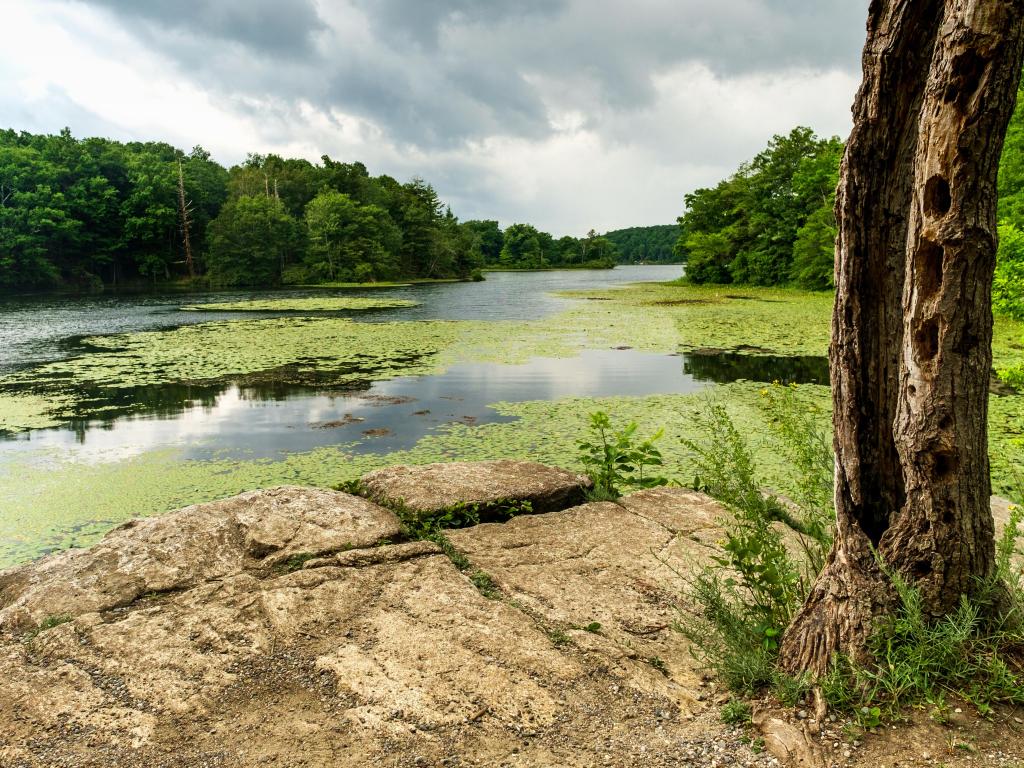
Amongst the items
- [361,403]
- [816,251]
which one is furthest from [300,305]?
[816,251]

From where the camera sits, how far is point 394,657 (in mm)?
2215

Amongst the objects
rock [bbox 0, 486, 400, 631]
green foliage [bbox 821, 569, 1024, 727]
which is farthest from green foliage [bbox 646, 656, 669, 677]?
rock [bbox 0, 486, 400, 631]

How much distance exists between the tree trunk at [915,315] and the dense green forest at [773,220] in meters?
22.2

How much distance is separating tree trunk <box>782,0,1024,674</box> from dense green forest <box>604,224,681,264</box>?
5654 inches

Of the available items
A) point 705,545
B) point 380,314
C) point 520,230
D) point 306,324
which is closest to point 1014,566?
point 705,545

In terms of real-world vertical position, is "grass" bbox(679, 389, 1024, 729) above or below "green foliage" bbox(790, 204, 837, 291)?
below

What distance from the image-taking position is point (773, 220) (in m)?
35.4

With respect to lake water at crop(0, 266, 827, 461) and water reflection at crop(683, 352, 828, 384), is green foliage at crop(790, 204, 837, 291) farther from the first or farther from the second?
lake water at crop(0, 266, 827, 461)

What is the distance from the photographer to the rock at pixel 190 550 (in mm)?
2637

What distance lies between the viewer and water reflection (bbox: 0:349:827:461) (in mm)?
7105

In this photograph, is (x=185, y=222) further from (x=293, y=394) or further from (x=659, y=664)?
(x=659, y=664)

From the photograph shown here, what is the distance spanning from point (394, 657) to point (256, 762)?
56 cm

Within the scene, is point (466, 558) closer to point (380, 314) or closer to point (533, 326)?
point (533, 326)

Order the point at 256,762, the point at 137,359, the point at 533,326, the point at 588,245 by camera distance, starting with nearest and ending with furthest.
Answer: the point at 256,762, the point at 137,359, the point at 533,326, the point at 588,245
